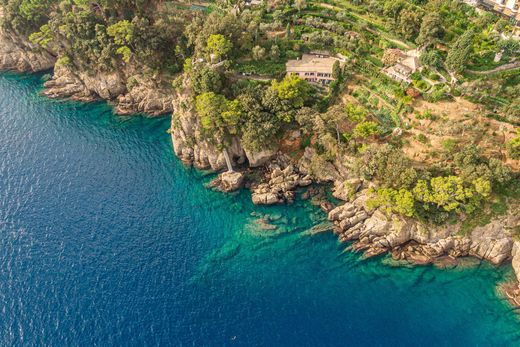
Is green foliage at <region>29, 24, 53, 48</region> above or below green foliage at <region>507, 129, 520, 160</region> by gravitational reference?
above

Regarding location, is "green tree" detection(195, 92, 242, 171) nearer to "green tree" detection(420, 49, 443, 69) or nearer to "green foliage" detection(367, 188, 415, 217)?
"green foliage" detection(367, 188, 415, 217)

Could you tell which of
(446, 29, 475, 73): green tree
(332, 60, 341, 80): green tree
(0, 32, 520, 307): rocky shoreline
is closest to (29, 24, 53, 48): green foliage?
(0, 32, 520, 307): rocky shoreline

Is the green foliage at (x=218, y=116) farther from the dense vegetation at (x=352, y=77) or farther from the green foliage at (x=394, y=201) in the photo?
the green foliage at (x=394, y=201)

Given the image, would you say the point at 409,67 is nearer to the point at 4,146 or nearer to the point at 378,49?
the point at 378,49

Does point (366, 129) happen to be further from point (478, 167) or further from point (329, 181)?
point (478, 167)

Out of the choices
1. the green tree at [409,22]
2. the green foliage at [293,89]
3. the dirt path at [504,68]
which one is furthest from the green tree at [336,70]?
the dirt path at [504,68]

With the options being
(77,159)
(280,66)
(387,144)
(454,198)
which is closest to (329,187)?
(387,144)
